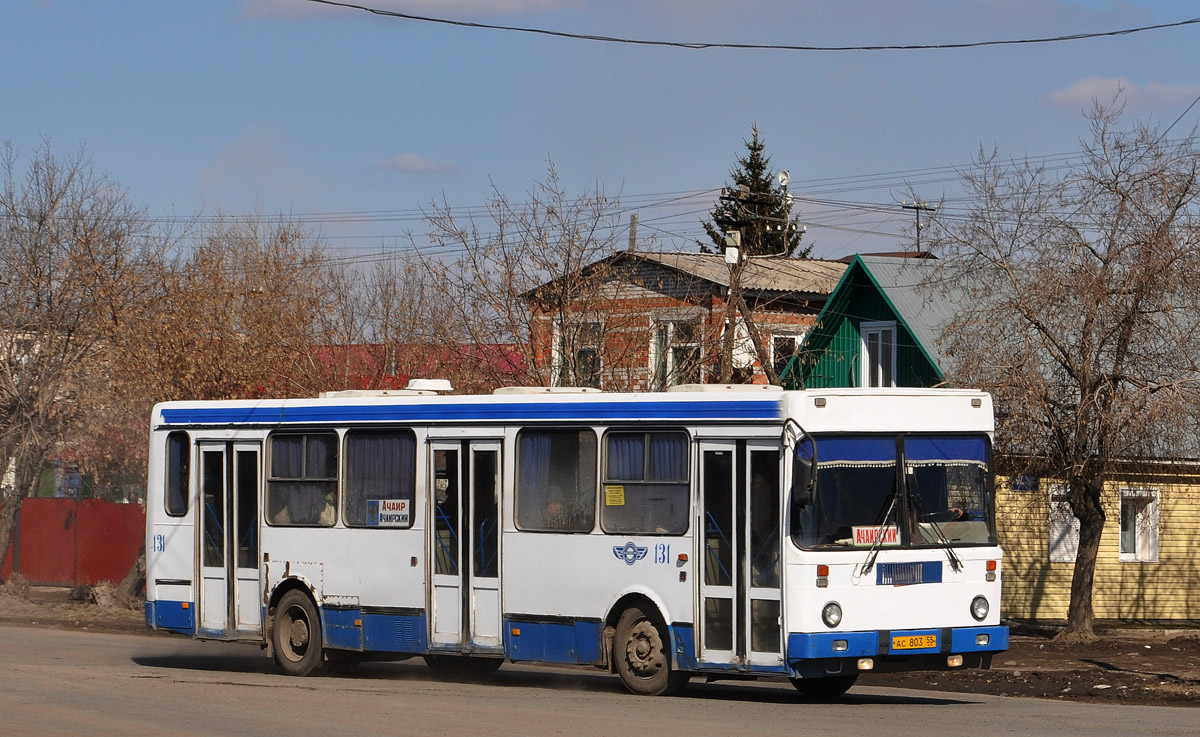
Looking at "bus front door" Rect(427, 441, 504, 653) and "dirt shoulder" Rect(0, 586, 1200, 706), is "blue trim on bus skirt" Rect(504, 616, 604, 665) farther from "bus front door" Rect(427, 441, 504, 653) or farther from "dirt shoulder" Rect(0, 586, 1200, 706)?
"dirt shoulder" Rect(0, 586, 1200, 706)

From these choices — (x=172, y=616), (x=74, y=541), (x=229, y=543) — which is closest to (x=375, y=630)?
(x=229, y=543)

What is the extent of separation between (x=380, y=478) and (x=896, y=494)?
17.5 ft

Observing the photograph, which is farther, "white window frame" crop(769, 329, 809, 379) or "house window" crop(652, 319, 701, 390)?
"white window frame" crop(769, 329, 809, 379)

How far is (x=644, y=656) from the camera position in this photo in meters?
14.3

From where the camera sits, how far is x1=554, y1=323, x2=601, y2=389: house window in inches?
1039

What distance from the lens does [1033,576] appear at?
101 ft

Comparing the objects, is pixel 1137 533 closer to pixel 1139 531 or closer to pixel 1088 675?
pixel 1139 531

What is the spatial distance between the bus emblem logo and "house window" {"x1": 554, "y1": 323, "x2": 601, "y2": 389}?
39.0 feet

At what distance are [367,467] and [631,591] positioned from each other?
11.4 feet

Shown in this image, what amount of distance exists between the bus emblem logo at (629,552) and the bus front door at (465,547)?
1405mm

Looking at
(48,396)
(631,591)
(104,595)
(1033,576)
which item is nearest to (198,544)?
(631,591)

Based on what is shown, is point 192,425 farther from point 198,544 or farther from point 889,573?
point 889,573

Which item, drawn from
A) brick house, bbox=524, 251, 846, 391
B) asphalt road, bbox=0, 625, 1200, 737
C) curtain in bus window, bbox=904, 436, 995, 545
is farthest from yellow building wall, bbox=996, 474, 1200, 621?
curtain in bus window, bbox=904, 436, 995, 545

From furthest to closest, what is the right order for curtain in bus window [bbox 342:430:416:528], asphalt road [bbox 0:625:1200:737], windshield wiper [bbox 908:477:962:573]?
curtain in bus window [bbox 342:430:416:528] < windshield wiper [bbox 908:477:962:573] < asphalt road [bbox 0:625:1200:737]
